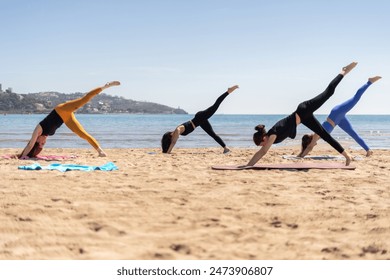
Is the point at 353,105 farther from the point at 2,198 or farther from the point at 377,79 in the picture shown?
the point at 2,198

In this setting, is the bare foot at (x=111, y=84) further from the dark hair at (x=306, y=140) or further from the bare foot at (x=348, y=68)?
the bare foot at (x=348, y=68)

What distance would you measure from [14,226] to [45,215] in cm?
35

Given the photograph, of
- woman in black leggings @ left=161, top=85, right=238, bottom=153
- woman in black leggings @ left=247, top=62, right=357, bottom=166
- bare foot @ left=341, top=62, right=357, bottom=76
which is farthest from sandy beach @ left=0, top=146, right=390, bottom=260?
woman in black leggings @ left=161, top=85, right=238, bottom=153

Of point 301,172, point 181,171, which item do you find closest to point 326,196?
point 301,172

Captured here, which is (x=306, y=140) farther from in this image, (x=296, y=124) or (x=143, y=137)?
(x=143, y=137)

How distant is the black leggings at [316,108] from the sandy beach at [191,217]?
5.00 ft

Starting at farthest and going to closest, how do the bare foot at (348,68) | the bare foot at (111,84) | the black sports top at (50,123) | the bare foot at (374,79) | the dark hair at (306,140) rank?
the dark hair at (306,140) → the bare foot at (374,79) → the bare foot at (111,84) → the black sports top at (50,123) → the bare foot at (348,68)

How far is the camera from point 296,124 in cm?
776

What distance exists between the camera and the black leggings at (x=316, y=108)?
25.3ft

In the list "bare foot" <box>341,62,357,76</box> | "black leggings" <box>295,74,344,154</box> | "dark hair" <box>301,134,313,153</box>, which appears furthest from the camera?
"dark hair" <box>301,134,313,153</box>

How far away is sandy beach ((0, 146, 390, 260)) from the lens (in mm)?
3254

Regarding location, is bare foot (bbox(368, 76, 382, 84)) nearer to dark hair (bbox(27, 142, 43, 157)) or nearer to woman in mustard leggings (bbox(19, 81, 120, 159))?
woman in mustard leggings (bbox(19, 81, 120, 159))

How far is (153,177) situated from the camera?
6188mm

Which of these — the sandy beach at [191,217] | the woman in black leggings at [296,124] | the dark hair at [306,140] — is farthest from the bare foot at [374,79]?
the sandy beach at [191,217]
